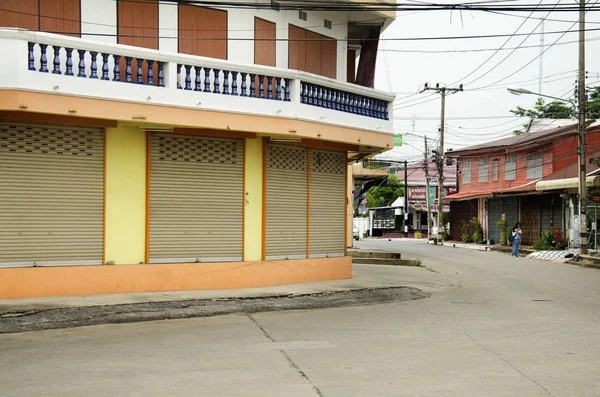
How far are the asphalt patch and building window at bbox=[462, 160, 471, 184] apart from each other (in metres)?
34.0

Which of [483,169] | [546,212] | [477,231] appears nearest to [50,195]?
[546,212]

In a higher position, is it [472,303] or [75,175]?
[75,175]

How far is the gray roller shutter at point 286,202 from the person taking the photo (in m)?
16.0

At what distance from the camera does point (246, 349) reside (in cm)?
874

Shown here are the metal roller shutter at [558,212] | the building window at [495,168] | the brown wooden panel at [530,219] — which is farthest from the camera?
the building window at [495,168]

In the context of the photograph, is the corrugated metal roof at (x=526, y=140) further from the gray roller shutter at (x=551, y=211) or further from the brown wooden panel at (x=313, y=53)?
the brown wooden panel at (x=313, y=53)

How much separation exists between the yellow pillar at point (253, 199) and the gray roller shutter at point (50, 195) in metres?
3.36

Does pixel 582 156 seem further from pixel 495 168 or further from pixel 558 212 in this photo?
pixel 495 168

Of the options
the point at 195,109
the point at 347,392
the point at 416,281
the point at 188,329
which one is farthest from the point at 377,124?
the point at 347,392

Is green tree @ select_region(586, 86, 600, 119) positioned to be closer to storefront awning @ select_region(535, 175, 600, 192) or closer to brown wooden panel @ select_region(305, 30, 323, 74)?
storefront awning @ select_region(535, 175, 600, 192)

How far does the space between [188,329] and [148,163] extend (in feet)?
16.2

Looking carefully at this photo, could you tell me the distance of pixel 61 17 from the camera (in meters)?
14.0

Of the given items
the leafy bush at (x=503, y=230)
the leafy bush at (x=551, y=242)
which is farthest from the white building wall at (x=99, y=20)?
the leafy bush at (x=503, y=230)

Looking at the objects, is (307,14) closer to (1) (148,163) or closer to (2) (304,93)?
(2) (304,93)
